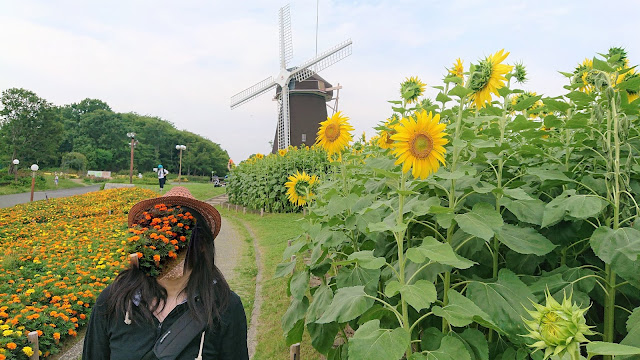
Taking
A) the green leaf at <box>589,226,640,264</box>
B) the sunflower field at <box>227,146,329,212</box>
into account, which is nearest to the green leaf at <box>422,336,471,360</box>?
the green leaf at <box>589,226,640,264</box>

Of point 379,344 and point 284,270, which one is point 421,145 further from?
point 284,270

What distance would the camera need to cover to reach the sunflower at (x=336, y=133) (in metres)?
2.60

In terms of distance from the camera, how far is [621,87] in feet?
5.43

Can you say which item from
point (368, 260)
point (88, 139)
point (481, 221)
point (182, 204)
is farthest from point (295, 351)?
point (88, 139)

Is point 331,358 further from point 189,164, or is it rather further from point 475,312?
point 189,164

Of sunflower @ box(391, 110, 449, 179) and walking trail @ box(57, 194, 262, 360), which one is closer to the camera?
sunflower @ box(391, 110, 449, 179)

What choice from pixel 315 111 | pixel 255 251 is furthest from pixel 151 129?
pixel 255 251

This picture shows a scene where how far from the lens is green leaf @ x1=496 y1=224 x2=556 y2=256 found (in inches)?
58.4

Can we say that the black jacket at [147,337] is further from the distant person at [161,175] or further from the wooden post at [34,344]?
the distant person at [161,175]

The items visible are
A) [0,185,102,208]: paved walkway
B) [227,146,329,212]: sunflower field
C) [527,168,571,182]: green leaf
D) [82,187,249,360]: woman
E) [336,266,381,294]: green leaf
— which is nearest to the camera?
[527,168,571,182]: green leaf

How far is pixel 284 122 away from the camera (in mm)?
23938

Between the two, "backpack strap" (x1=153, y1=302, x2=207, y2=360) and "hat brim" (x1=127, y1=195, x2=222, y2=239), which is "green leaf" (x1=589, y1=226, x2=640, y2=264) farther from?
"hat brim" (x1=127, y1=195, x2=222, y2=239)

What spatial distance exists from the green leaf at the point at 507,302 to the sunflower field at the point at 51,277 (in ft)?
5.37

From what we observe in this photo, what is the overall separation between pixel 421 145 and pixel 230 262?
634 cm
